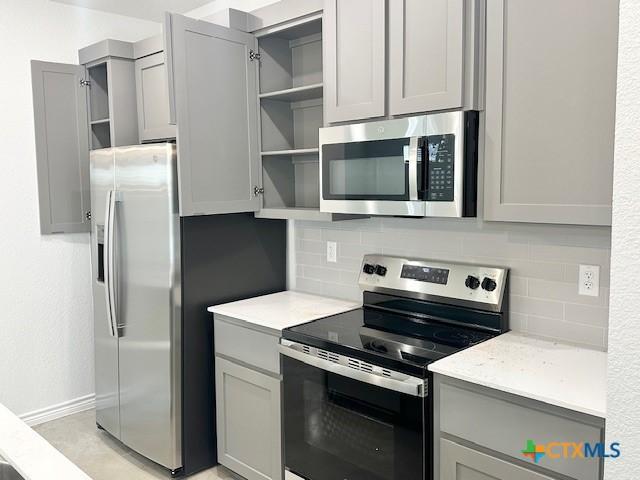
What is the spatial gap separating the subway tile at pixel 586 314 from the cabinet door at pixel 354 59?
1.05m

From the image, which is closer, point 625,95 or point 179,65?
point 625,95

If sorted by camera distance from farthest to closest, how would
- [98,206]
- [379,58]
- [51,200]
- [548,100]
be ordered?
[51,200], [98,206], [379,58], [548,100]

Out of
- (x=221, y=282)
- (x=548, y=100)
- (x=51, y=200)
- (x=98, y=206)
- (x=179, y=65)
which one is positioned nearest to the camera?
(x=548, y=100)

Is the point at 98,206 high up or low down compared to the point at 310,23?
down

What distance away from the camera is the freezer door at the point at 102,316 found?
10.4 feet

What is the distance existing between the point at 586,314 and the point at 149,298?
6.70 feet

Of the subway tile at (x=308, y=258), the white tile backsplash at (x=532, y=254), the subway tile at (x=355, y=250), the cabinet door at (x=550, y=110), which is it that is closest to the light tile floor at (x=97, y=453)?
the subway tile at (x=308, y=258)

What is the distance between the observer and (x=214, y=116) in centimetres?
277

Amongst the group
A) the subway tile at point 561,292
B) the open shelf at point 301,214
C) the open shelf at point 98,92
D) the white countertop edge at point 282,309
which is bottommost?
the white countertop edge at point 282,309

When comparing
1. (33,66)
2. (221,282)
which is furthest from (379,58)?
(33,66)

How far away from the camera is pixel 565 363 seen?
1.90 metres

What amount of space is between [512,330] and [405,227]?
691mm

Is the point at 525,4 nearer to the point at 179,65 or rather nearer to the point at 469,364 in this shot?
the point at 469,364

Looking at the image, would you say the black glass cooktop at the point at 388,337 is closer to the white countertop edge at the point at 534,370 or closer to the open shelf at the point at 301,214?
the white countertop edge at the point at 534,370
